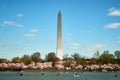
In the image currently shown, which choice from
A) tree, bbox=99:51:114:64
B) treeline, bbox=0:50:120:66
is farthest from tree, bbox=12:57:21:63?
tree, bbox=99:51:114:64

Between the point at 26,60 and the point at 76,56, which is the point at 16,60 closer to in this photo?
the point at 26,60

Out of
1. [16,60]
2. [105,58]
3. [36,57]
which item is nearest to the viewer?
[105,58]

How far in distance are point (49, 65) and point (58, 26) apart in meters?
25.4

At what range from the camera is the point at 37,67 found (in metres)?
135

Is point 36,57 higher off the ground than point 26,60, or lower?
higher

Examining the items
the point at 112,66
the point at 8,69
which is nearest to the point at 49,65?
the point at 8,69

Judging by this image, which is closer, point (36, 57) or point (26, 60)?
point (26, 60)

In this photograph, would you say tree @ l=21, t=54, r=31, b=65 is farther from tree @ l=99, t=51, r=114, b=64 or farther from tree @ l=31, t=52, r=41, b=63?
tree @ l=99, t=51, r=114, b=64

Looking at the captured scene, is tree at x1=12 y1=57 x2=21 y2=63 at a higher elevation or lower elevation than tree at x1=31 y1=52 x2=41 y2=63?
lower

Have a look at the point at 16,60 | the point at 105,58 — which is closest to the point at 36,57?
the point at 16,60

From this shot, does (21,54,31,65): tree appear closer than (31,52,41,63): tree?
Yes

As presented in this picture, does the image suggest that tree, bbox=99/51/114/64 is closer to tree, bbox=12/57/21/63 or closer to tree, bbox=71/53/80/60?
tree, bbox=71/53/80/60

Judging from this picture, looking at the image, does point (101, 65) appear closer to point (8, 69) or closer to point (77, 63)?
point (77, 63)

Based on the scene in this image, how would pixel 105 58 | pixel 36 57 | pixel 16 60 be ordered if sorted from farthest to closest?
pixel 36 57, pixel 16 60, pixel 105 58
